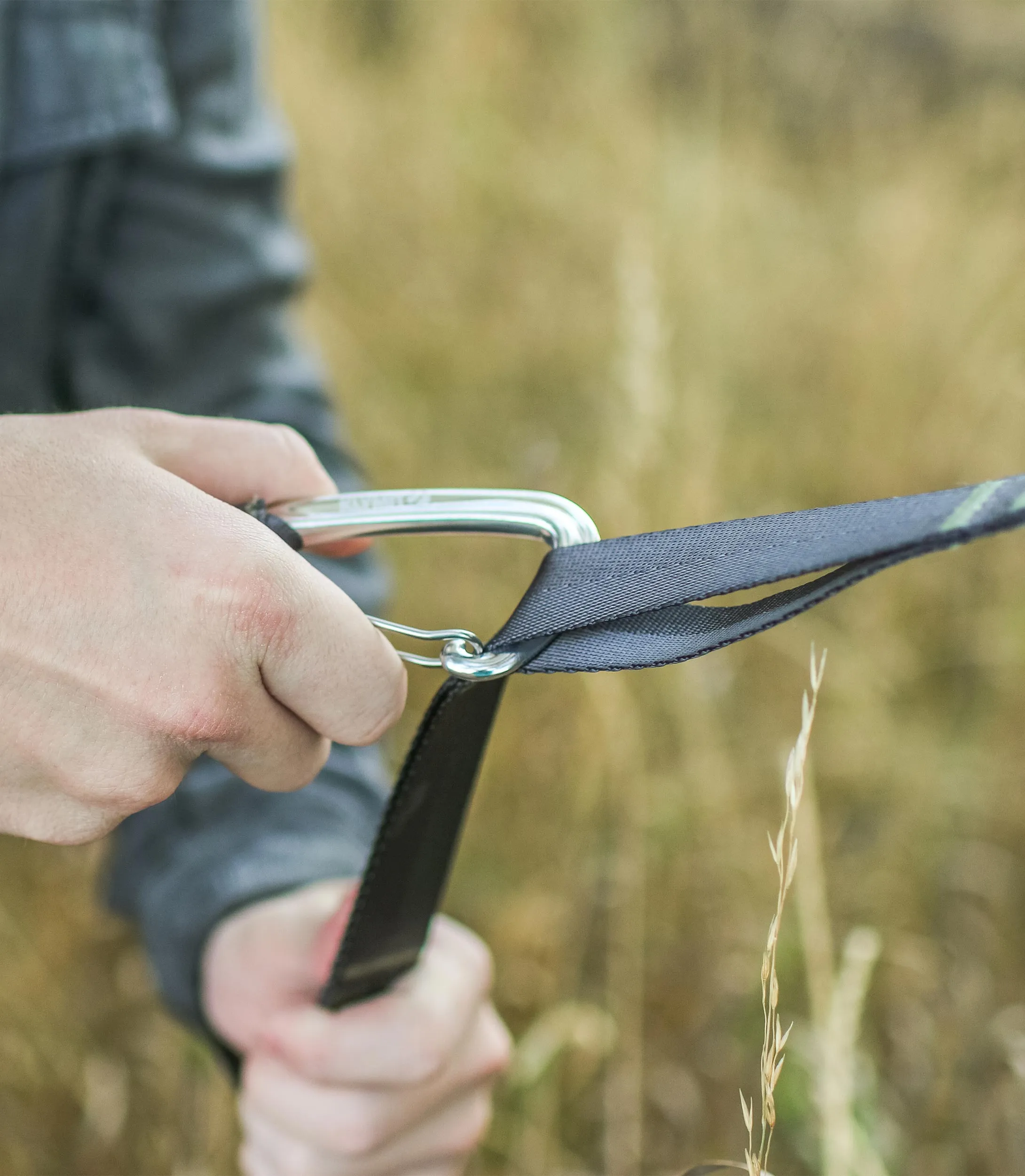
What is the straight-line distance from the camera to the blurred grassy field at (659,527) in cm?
109

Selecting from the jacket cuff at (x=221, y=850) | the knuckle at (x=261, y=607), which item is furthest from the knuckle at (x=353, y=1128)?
the knuckle at (x=261, y=607)

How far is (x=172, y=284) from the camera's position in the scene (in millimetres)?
1228

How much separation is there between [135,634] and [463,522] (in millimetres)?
167

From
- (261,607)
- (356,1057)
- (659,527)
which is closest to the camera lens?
(261,607)

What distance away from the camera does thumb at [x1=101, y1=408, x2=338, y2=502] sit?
53 centimetres

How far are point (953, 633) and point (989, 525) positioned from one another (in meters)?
1.45

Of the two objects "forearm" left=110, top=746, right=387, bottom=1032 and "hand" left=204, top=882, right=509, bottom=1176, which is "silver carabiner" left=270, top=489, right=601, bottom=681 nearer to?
"hand" left=204, top=882, right=509, bottom=1176

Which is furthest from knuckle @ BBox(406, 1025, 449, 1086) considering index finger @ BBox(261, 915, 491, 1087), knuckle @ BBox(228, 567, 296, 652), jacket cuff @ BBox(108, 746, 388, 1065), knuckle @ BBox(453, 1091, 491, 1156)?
knuckle @ BBox(228, 567, 296, 652)

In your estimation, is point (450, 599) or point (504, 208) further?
point (504, 208)

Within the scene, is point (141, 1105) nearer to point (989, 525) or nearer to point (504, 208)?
point (989, 525)

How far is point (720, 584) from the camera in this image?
44 centimetres

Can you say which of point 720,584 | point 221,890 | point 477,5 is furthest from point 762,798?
point 477,5

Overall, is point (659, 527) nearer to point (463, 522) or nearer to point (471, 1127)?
point (471, 1127)

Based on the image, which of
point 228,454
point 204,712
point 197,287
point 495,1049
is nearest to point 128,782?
point 204,712
